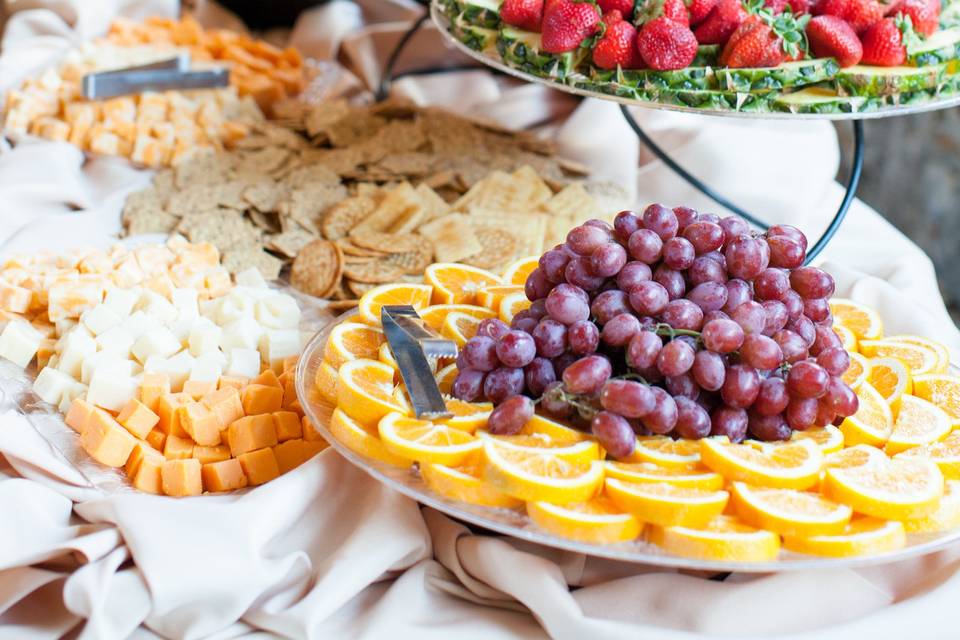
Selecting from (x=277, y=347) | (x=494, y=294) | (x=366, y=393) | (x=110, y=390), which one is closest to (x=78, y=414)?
(x=110, y=390)

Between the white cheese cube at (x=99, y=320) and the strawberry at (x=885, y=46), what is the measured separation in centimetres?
107

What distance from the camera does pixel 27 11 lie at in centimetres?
229

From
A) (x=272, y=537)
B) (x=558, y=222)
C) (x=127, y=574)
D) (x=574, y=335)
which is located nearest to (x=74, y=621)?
(x=127, y=574)

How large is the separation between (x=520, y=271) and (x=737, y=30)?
0.43 metres

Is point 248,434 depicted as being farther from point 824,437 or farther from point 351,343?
point 824,437

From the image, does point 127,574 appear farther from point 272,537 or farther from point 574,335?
point 574,335

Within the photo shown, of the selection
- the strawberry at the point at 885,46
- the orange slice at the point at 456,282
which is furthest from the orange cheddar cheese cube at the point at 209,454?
the strawberry at the point at 885,46

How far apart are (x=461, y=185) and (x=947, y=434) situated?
1.06 meters

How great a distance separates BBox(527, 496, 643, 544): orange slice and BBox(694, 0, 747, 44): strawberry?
0.75 m

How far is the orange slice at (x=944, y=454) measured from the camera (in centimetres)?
91

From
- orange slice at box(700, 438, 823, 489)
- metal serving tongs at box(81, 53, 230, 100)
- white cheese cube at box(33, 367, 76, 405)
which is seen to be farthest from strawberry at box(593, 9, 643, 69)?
metal serving tongs at box(81, 53, 230, 100)

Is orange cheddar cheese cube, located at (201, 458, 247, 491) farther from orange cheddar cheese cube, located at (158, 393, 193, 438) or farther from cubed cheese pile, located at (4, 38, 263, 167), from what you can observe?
cubed cheese pile, located at (4, 38, 263, 167)

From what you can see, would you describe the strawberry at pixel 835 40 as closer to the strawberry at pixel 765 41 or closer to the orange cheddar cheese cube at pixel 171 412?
the strawberry at pixel 765 41

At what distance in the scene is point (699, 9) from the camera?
1.30m
